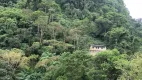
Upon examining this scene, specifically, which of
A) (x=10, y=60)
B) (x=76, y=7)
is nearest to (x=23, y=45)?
(x=10, y=60)

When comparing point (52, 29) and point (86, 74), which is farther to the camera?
point (52, 29)

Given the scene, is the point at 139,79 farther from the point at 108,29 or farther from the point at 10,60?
the point at 108,29

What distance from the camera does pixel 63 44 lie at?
26062 mm

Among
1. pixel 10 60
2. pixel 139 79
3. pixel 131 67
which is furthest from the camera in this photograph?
pixel 10 60

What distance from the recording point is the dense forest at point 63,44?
19.2m

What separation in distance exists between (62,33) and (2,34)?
20.0ft

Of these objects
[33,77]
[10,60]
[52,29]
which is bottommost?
[33,77]

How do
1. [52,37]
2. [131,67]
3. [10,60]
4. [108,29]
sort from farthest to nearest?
[108,29], [52,37], [10,60], [131,67]

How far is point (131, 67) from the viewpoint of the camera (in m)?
17.2

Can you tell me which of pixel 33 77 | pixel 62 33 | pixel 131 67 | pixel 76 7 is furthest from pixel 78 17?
pixel 131 67

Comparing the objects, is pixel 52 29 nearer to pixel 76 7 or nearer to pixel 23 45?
pixel 23 45

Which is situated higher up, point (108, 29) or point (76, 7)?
point (76, 7)

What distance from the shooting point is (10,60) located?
71.2 ft

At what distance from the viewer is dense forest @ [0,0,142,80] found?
19156mm
